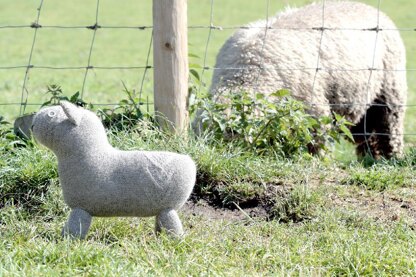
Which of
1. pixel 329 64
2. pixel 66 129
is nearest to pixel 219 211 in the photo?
pixel 66 129

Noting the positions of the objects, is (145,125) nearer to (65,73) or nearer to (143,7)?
(65,73)

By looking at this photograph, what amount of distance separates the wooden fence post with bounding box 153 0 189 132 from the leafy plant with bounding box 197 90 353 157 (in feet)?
0.88

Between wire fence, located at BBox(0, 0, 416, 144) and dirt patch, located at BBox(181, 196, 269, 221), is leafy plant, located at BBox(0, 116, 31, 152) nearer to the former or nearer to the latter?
wire fence, located at BBox(0, 0, 416, 144)

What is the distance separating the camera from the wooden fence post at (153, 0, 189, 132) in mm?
5168

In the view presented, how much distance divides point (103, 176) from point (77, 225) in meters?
0.27

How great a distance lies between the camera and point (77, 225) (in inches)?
158

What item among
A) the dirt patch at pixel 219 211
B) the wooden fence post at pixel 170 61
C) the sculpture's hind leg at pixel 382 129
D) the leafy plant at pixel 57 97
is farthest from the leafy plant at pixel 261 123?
the sculpture's hind leg at pixel 382 129

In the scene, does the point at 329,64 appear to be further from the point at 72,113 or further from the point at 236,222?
the point at 72,113

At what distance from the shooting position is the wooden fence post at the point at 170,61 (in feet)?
17.0

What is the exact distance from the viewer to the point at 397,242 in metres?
4.16

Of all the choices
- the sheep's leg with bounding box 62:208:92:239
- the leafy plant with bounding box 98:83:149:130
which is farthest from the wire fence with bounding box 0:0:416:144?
the sheep's leg with bounding box 62:208:92:239

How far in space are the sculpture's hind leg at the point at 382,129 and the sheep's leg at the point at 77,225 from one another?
4212 millimetres

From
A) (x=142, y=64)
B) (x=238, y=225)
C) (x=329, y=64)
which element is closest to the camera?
(x=238, y=225)

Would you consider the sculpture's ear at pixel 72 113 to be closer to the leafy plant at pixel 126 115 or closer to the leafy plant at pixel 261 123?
the leafy plant at pixel 126 115
